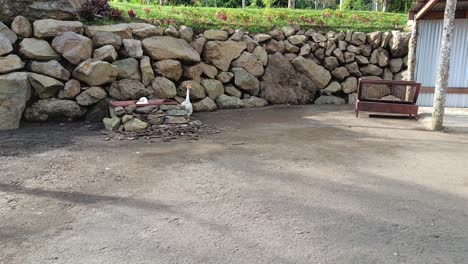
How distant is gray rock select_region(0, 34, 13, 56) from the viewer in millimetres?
7172

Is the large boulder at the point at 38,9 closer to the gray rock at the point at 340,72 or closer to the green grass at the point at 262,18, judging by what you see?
the green grass at the point at 262,18

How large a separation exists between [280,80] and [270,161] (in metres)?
5.58

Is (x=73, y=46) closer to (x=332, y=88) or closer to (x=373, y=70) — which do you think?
(x=332, y=88)

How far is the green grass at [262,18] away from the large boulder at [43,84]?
3101 millimetres

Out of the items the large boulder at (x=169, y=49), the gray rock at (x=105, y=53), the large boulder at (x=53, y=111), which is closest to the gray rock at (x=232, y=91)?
the large boulder at (x=169, y=49)

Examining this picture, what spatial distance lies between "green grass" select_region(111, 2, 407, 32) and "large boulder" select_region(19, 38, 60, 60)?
2630mm

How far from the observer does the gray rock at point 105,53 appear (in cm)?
797

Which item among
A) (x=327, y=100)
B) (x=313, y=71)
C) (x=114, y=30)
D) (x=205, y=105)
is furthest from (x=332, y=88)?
(x=114, y=30)

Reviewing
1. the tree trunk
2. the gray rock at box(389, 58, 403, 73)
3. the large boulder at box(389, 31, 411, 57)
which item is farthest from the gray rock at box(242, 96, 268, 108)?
the tree trunk

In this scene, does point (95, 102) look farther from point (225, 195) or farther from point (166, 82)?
point (225, 195)

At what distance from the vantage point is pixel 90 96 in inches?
307

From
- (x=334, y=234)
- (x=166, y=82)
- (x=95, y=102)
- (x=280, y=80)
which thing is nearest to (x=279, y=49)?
(x=280, y=80)

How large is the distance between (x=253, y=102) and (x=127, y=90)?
A: 10.8ft

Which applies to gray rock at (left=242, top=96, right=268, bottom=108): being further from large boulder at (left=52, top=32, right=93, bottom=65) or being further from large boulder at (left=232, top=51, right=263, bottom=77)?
large boulder at (left=52, top=32, right=93, bottom=65)
